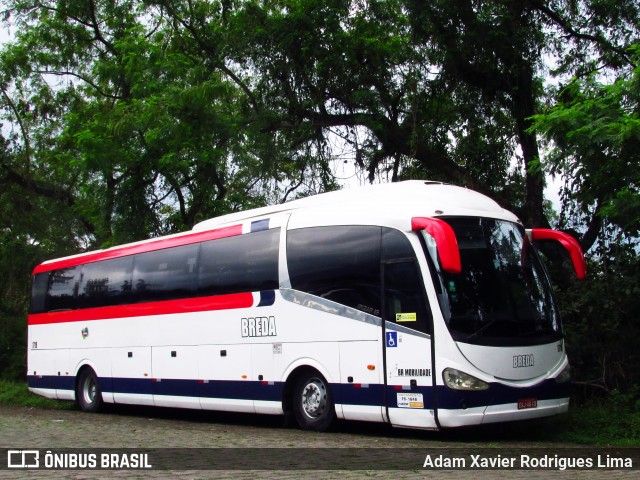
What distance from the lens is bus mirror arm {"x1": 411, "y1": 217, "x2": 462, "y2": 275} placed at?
962 centimetres

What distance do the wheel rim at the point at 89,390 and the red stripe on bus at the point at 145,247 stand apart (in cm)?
263

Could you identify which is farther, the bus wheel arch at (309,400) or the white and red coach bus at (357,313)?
the bus wheel arch at (309,400)

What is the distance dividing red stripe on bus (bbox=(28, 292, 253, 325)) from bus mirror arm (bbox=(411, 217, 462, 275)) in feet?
13.9

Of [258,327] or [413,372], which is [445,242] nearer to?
[413,372]

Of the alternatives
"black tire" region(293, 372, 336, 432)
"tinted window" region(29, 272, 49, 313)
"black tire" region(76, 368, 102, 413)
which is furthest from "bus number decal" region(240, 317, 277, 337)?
"tinted window" region(29, 272, 49, 313)

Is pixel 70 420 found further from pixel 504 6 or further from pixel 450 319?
pixel 504 6

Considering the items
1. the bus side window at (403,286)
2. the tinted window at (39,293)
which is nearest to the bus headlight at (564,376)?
the bus side window at (403,286)

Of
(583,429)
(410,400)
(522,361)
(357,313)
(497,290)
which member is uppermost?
(497,290)

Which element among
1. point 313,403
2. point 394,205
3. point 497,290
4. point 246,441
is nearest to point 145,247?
point 313,403

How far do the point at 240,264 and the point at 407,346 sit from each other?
404cm

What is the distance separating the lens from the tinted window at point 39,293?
19812 mm

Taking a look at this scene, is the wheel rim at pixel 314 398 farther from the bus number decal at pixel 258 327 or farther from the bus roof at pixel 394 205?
the bus roof at pixel 394 205

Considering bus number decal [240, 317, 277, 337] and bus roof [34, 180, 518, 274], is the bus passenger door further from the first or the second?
bus number decal [240, 317, 277, 337]

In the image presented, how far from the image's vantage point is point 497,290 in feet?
36.1
